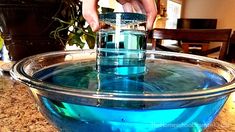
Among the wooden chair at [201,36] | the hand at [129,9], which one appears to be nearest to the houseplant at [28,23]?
the hand at [129,9]

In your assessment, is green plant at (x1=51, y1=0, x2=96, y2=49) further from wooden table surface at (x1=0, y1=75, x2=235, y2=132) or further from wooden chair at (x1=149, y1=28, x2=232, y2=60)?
wooden chair at (x1=149, y1=28, x2=232, y2=60)

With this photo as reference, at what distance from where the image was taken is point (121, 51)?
31cm

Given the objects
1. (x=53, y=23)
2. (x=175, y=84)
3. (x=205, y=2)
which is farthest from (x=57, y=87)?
(x=205, y=2)

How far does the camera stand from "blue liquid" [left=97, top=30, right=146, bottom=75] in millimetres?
307

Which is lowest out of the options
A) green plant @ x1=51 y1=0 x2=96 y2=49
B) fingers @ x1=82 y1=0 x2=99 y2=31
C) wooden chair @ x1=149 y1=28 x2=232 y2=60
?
wooden chair @ x1=149 y1=28 x2=232 y2=60

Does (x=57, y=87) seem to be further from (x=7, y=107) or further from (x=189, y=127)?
(x=7, y=107)

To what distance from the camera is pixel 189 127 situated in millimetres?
245

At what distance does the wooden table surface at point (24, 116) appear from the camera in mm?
358

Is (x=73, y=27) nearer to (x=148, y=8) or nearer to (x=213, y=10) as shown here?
(x=148, y=8)

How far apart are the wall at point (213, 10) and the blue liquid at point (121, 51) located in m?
7.90

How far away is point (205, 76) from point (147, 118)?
159 millimetres

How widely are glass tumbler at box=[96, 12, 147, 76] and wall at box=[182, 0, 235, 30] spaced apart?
7901 millimetres

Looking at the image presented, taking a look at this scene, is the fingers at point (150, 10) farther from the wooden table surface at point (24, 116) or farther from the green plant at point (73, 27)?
the green plant at point (73, 27)

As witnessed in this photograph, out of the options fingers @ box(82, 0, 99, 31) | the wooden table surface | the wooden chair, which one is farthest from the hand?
the wooden chair
